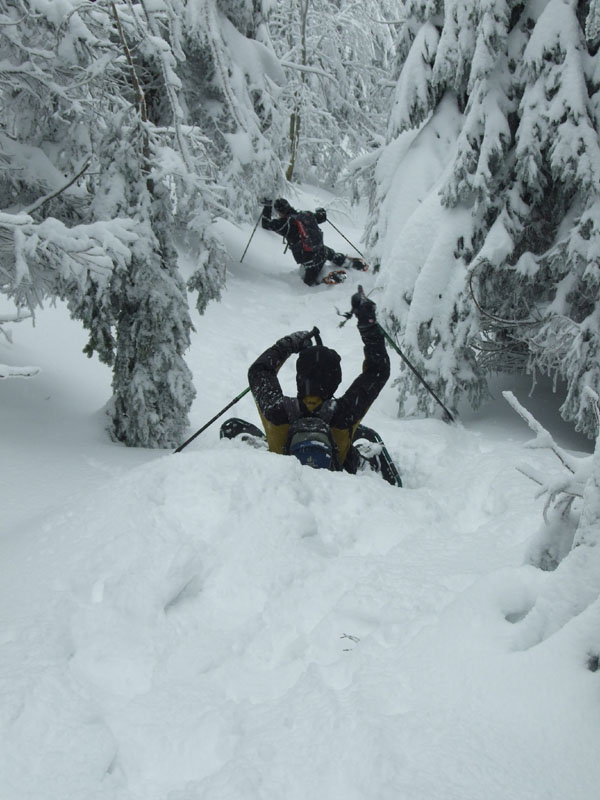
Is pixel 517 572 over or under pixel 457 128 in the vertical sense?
under

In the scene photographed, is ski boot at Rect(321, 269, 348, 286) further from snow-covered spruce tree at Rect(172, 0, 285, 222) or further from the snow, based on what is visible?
the snow

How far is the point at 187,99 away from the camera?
1277 cm

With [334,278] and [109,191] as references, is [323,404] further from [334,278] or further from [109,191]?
[334,278]

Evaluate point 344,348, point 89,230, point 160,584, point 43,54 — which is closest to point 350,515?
point 160,584

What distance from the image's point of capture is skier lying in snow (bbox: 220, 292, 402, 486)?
476 cm

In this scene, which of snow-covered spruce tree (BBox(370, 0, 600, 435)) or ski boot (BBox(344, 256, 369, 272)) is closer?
snow-covered spruce tree (BBox(370, 0, 600, 435))

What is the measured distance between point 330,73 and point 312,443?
18058mm

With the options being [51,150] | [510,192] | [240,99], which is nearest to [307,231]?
[240,99]

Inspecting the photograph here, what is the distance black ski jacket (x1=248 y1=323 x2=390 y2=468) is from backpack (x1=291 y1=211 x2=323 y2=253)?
885cm

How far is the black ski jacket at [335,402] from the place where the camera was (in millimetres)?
5109

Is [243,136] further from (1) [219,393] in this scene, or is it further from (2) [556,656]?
(2) [556,656]

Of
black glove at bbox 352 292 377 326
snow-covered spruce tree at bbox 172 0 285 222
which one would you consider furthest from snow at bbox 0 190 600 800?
snow-covered spruce tree at bbox 172 0 285 222

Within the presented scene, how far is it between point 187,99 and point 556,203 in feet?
28.6

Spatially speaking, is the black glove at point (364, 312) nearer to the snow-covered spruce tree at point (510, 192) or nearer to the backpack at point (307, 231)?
the snow-covered spruce tree at point (510, 192)
